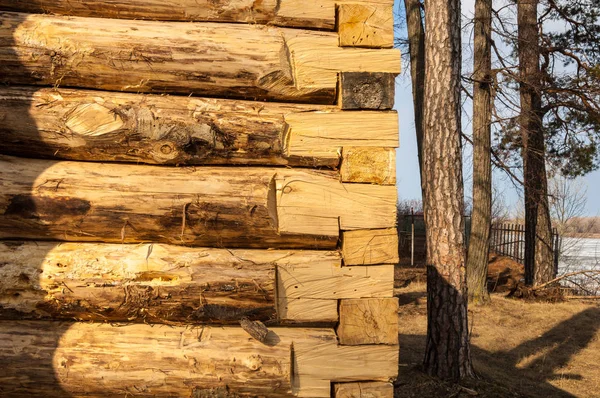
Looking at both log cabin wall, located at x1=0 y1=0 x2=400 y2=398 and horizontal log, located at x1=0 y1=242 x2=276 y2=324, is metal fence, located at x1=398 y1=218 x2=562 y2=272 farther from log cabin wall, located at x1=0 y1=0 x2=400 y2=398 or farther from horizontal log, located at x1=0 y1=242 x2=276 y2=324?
horizontal log, located at x1=0 y1=242 x2=276 y2=324

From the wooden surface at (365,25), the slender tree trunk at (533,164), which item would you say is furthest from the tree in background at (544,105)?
the wooden surface at (365,25)

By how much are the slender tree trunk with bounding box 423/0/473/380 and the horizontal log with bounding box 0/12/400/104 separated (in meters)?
3.09

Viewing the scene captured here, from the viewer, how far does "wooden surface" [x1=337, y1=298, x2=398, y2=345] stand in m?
3.53

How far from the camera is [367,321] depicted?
3531 mm

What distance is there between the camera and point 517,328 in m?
9.92

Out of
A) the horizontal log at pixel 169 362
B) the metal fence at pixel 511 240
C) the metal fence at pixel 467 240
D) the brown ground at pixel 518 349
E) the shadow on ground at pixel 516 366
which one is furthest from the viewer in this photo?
the metal fence at pixel 467 240

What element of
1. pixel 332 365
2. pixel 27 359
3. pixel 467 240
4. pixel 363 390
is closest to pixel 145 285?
pixel 27 359

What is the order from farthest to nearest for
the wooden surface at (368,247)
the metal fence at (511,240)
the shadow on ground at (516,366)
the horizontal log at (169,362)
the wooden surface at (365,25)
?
the metal fence at (511,240) → the shadow on ground at (516,366) → the wooden surface at (365,25) → the wooden surface at (368,247) → the horizontal log at (169,362)

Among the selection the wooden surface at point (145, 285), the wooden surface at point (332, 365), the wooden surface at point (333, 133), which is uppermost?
the wooden surface at point (333, 133)

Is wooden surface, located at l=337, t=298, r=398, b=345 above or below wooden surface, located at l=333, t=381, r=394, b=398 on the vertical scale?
above

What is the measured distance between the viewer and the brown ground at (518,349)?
6.17 metres

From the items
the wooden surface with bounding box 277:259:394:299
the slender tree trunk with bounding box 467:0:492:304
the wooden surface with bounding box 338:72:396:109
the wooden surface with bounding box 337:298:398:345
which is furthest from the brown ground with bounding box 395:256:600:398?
the wooden surface with bounding box 338:72:396:109

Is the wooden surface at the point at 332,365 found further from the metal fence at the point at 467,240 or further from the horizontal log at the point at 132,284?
the metal fence at the point at 467,240

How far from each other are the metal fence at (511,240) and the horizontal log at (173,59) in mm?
14911
